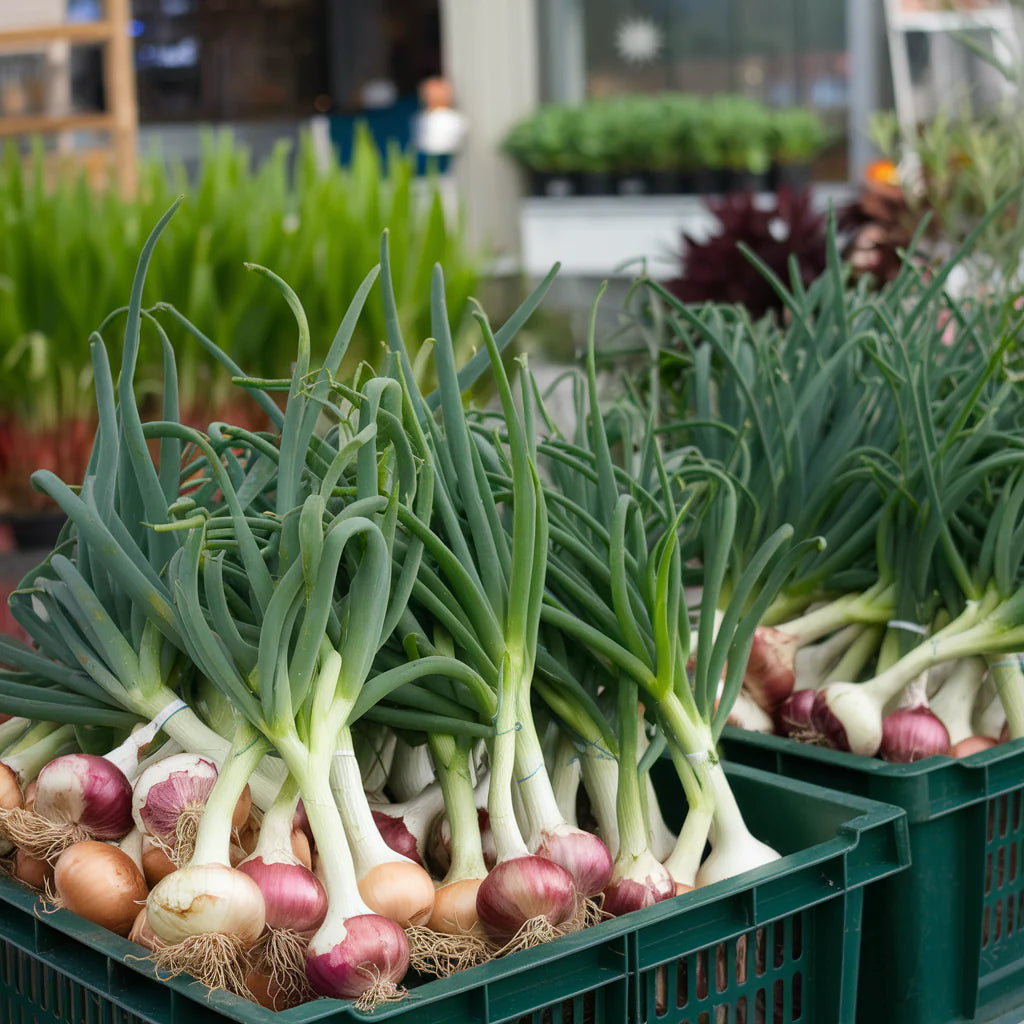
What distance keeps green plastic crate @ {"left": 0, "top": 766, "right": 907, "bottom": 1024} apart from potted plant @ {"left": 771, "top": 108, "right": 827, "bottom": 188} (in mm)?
5413

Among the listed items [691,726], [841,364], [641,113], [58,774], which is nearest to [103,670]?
[58,774]

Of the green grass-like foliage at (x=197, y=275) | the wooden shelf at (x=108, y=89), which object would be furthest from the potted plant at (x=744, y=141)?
the green grass-like foliage at (x=197, y=275)

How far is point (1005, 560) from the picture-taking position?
0.79 metres

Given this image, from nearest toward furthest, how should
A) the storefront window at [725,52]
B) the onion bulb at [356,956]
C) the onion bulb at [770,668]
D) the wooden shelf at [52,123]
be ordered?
the onion bulb at [356,956], the onion bulb at [770,668], the wooden shelf at [52,123], the storefront window at [725,52]

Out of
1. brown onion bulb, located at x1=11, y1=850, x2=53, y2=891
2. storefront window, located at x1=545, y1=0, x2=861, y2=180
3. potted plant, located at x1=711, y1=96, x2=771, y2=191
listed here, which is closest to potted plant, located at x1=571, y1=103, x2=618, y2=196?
potted plant, located at x1=711, y1=96, x2=771, y2=191

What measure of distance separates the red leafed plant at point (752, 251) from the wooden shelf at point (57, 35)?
2506mm

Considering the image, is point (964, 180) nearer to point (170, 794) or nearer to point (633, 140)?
point (170, 794)

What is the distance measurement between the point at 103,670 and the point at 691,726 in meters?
0.28

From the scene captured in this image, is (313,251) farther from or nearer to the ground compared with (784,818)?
farther from the ground

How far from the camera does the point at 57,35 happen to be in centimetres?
363

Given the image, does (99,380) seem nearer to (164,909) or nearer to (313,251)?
(164,909)

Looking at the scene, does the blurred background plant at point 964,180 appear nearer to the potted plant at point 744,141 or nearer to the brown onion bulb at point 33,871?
the brown onion bulb at point 33,871

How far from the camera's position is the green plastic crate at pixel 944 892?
0.71 m

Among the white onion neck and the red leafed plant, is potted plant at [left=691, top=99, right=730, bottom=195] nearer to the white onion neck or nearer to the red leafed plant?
the red leafed plant
